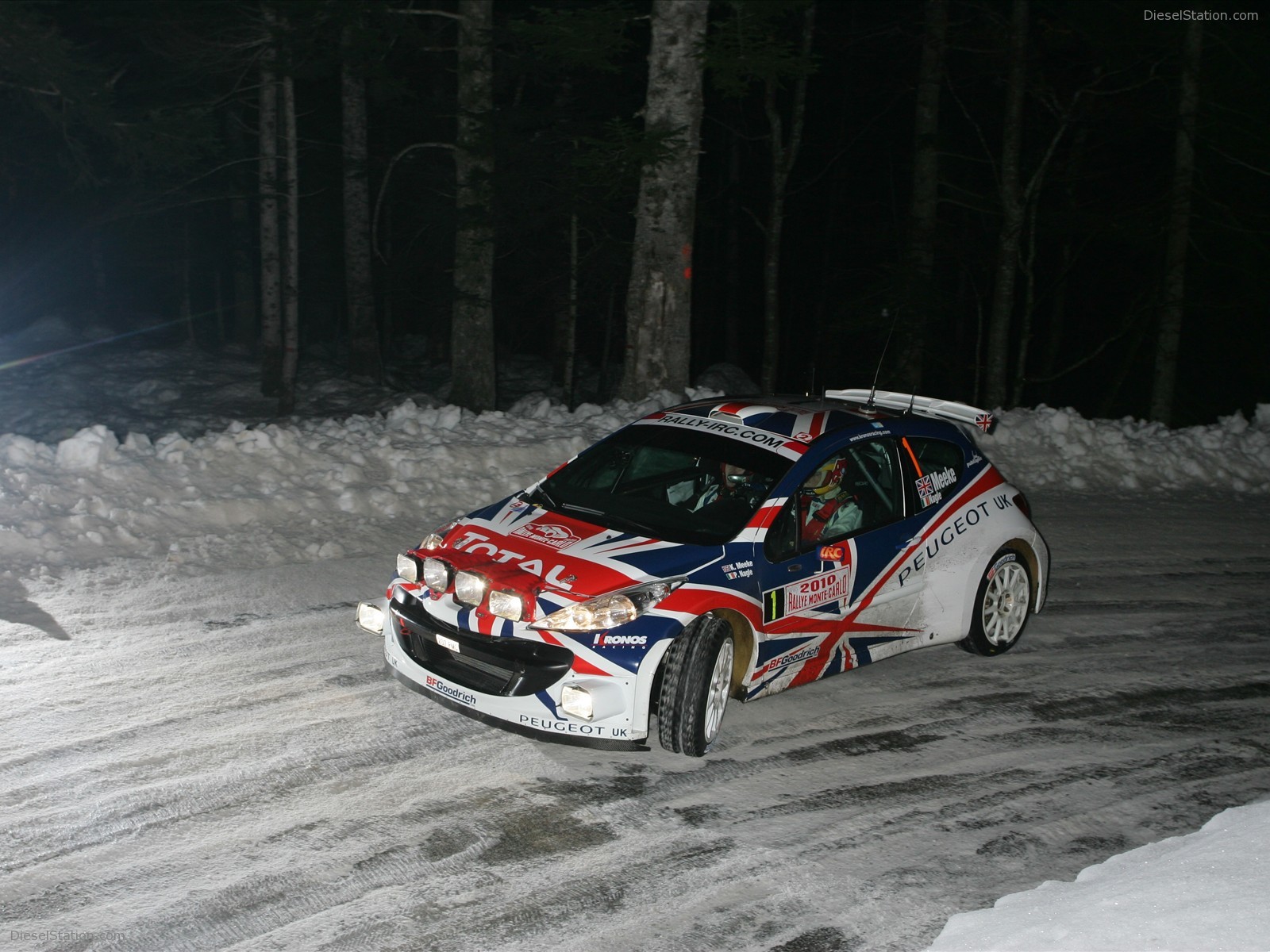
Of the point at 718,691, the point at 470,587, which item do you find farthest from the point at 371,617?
the point at 718,691

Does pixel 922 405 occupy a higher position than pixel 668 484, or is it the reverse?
pixel 922 405

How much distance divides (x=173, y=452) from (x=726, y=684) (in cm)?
624

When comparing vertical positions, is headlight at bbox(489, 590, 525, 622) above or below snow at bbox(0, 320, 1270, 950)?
above

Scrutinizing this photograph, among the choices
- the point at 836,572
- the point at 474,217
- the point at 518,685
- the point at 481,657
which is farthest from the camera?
the point at 474,217

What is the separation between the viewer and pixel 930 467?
7031mm

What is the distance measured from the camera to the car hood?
17.6ft

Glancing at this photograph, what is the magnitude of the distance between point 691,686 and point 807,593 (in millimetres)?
1020

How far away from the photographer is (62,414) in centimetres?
2106

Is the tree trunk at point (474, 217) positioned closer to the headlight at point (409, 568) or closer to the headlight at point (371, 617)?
the headlight at point (371, 617)

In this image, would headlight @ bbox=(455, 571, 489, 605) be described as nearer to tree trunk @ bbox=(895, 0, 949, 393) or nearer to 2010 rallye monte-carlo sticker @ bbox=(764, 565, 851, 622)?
2010 rallye monte-carlo sticker @ bbox=(764, 565, 851, 622)

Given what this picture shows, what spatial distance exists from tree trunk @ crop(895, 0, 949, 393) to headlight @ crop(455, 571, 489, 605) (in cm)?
1480

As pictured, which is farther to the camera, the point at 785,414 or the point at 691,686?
the point at 785,414

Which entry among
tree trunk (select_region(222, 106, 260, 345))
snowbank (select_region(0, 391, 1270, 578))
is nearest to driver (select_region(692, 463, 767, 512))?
snowbank (select_region(0, 391, 1270, 578))

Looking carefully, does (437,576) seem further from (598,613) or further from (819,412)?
(819,412)
